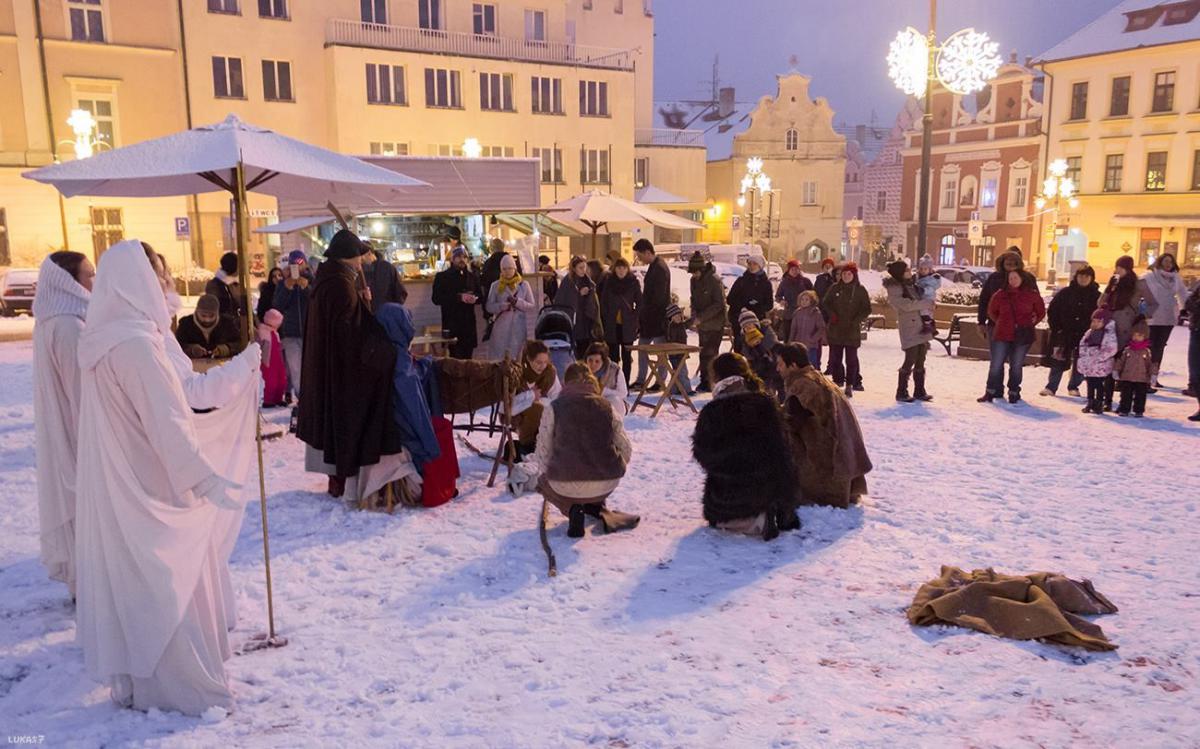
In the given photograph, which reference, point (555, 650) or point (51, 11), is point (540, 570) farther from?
point (51, 11)

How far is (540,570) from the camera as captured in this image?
207 inches

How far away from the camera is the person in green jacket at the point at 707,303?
1062 centimetres

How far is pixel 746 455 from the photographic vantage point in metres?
5.65

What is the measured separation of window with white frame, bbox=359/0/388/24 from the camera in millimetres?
31797

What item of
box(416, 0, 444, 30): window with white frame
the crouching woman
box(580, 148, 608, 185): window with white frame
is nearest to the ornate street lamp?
the crouching woman

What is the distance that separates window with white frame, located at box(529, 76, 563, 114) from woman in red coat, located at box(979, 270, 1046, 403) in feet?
90.9

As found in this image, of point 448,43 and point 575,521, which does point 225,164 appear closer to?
point 575,521

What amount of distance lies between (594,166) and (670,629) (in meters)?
34.1

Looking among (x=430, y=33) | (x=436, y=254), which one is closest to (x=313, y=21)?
(x=430, y=33)

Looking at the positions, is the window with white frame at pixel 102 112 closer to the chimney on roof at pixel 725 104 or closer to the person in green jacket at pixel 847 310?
the person in green jacket at pixel 847 310

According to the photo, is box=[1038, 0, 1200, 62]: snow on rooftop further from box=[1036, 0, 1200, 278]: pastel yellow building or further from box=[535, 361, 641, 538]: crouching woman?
box=[535, 361, 641, 538]: crouching woman

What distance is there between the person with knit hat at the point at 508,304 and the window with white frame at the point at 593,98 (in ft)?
91.4

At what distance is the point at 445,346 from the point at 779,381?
418 centimetres

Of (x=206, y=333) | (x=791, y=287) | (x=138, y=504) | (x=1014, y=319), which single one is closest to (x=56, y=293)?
(x=138, y=504)
